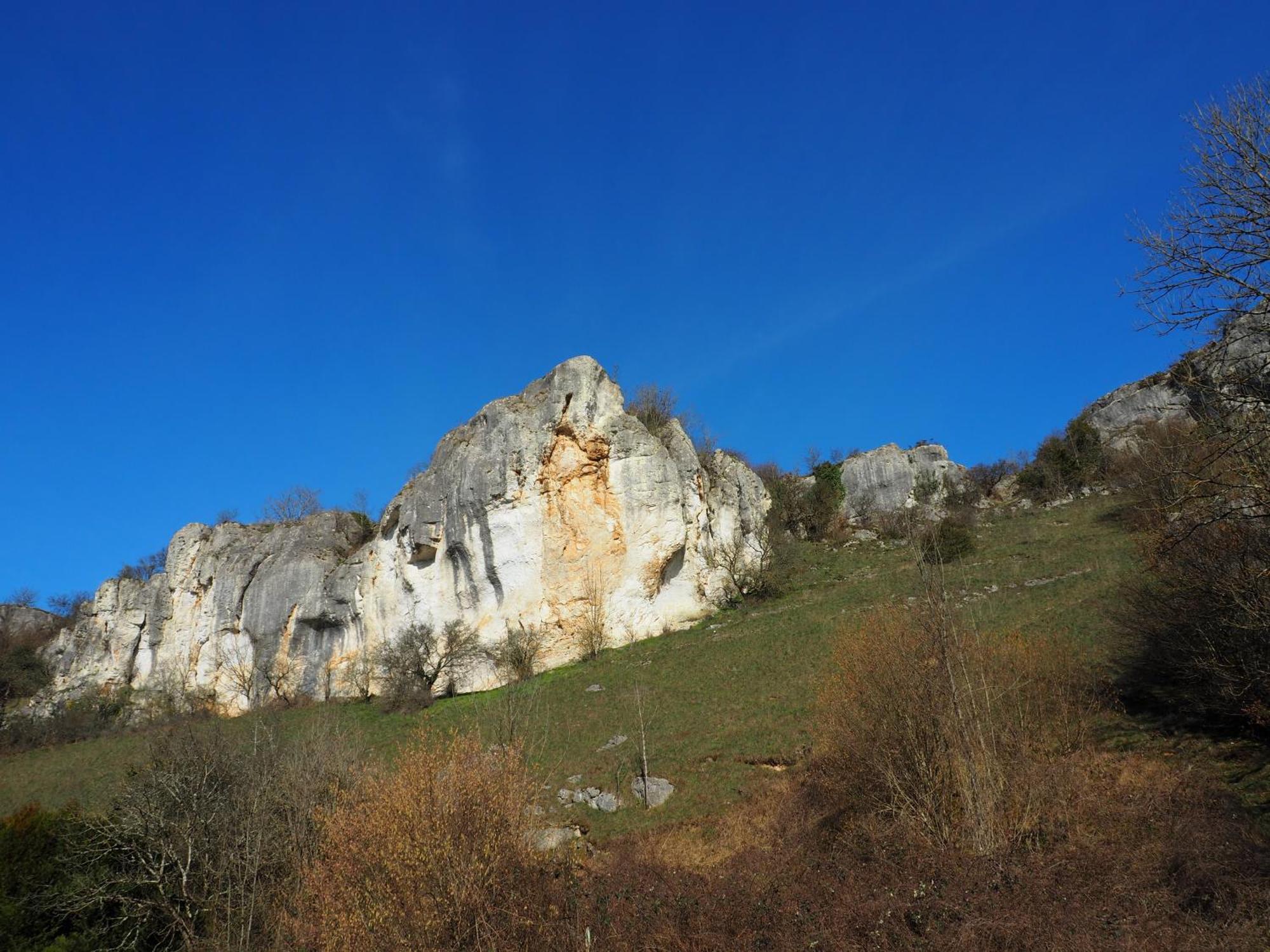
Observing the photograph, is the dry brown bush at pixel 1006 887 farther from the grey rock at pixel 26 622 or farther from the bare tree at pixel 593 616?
the grey rock at pixel 26 622

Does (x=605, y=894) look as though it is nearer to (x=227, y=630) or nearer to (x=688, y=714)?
(x=688, y=714)

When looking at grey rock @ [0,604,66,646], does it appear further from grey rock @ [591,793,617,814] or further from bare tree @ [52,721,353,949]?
grey rock @ [591,793,617,814]

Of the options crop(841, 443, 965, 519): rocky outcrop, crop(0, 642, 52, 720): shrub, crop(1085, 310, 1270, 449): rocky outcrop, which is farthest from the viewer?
crop(0, 642, 52, 720): shrub

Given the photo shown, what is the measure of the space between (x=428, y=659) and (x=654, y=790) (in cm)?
1930

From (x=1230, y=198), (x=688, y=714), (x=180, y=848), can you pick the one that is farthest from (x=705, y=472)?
(x=1230, y=198)

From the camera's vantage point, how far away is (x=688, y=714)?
2423 centimetres

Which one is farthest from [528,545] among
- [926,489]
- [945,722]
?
[926,489]

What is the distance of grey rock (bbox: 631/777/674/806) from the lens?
18.7 m

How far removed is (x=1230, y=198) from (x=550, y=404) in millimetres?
32705

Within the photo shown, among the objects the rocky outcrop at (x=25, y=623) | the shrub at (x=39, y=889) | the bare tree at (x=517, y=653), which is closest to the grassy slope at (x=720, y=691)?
the bare tree at (x=517, y=653)

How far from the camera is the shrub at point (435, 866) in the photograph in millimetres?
9836

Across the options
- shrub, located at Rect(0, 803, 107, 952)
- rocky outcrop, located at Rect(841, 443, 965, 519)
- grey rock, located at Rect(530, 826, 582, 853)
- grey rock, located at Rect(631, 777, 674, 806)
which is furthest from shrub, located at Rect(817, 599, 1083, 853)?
rocky outcrop, located at Rect(841, 443, 965, 519)

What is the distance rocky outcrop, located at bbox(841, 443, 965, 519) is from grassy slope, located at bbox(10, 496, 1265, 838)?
34.6 feet

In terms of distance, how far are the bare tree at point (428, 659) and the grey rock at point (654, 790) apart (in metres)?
17.3
